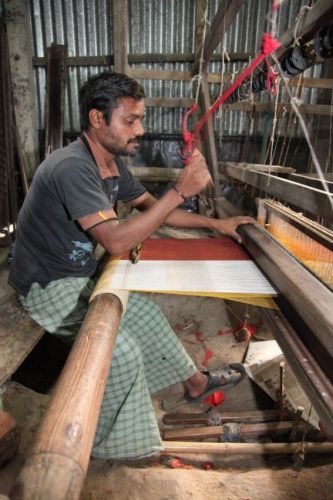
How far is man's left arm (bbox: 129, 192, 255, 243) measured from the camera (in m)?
2.43

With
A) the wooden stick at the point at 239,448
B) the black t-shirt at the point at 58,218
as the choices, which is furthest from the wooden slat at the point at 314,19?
the wooden stick at the point at 239,448

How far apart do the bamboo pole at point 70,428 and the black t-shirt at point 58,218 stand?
785mm

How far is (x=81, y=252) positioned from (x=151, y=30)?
4.96 m

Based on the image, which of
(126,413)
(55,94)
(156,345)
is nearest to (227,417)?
(156,345)

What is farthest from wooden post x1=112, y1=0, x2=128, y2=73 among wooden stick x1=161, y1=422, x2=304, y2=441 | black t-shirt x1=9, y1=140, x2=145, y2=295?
wooden stick x1=161, y1=422, x2=304, y2=441

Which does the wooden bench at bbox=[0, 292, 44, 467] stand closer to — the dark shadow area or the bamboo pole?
the bamboo pole

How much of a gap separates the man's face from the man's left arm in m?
0.69

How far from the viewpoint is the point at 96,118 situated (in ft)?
6.36

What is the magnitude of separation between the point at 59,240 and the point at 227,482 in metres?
1.67

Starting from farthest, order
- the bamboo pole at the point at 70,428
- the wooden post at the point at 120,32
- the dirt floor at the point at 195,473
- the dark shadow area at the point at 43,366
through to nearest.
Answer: the wooden post at the point at 120,32, the dark shadow area at the point at 43,366, the dirt floor at the point at 195,473, the bamboo pole at the point at 70,428

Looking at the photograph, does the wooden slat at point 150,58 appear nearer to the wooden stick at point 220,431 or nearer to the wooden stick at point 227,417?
the wooden stick at point 227,417

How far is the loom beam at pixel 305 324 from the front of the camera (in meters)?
1.14

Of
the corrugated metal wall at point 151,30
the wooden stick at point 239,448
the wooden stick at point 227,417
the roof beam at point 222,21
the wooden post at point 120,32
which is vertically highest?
the corrugated metal wall at point 151,30

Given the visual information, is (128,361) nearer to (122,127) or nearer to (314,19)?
(122,127)
